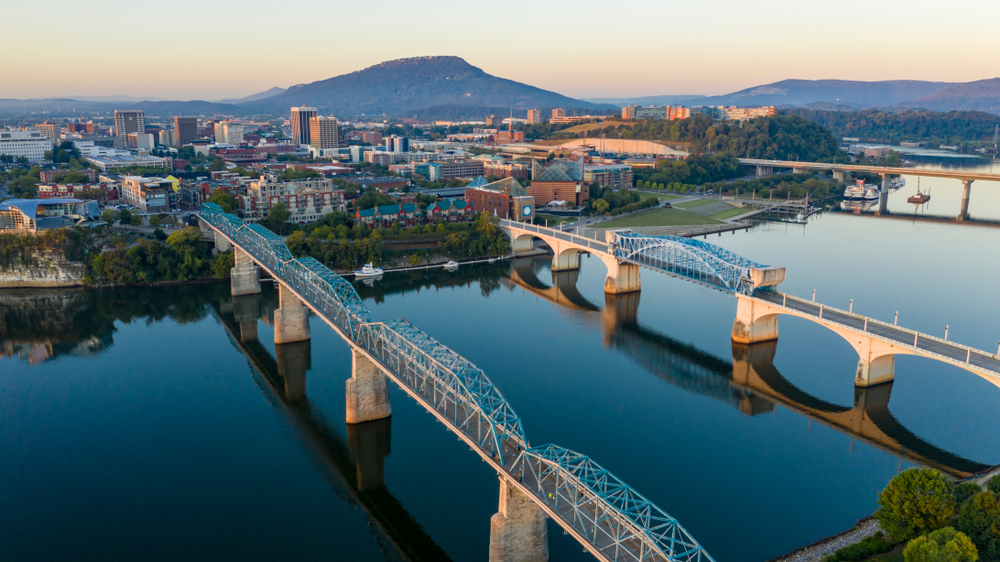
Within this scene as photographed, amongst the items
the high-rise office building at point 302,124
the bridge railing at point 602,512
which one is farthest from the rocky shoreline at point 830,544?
the high-rise office building at point 302,124

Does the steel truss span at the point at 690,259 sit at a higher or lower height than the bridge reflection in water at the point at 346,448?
higher

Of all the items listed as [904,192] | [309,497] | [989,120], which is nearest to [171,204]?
[309,497]

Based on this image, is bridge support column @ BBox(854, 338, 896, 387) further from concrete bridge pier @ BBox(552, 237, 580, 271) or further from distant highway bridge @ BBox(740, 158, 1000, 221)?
distant highway bridge @ BBox(740, 158, 1000, 221)

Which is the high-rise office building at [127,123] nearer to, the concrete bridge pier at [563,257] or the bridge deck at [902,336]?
the concrete bridge pier at [563,257]

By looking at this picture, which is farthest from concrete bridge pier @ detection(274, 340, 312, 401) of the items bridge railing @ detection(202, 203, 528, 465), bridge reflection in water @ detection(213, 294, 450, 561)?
bridge railing @ detection(202, 203, 528, 465)

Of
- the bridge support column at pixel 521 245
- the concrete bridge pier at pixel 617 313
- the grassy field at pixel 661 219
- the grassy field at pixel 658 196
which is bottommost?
the concrete bridge pier at pixel 617 313

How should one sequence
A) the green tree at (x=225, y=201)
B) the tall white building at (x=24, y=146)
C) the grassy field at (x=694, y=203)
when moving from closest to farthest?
the green tree at (x=225, y=201) → the grassy field at (x=694, y=203) → the tall white building at (x=24, y=146)

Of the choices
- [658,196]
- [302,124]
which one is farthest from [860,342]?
[302,124]
